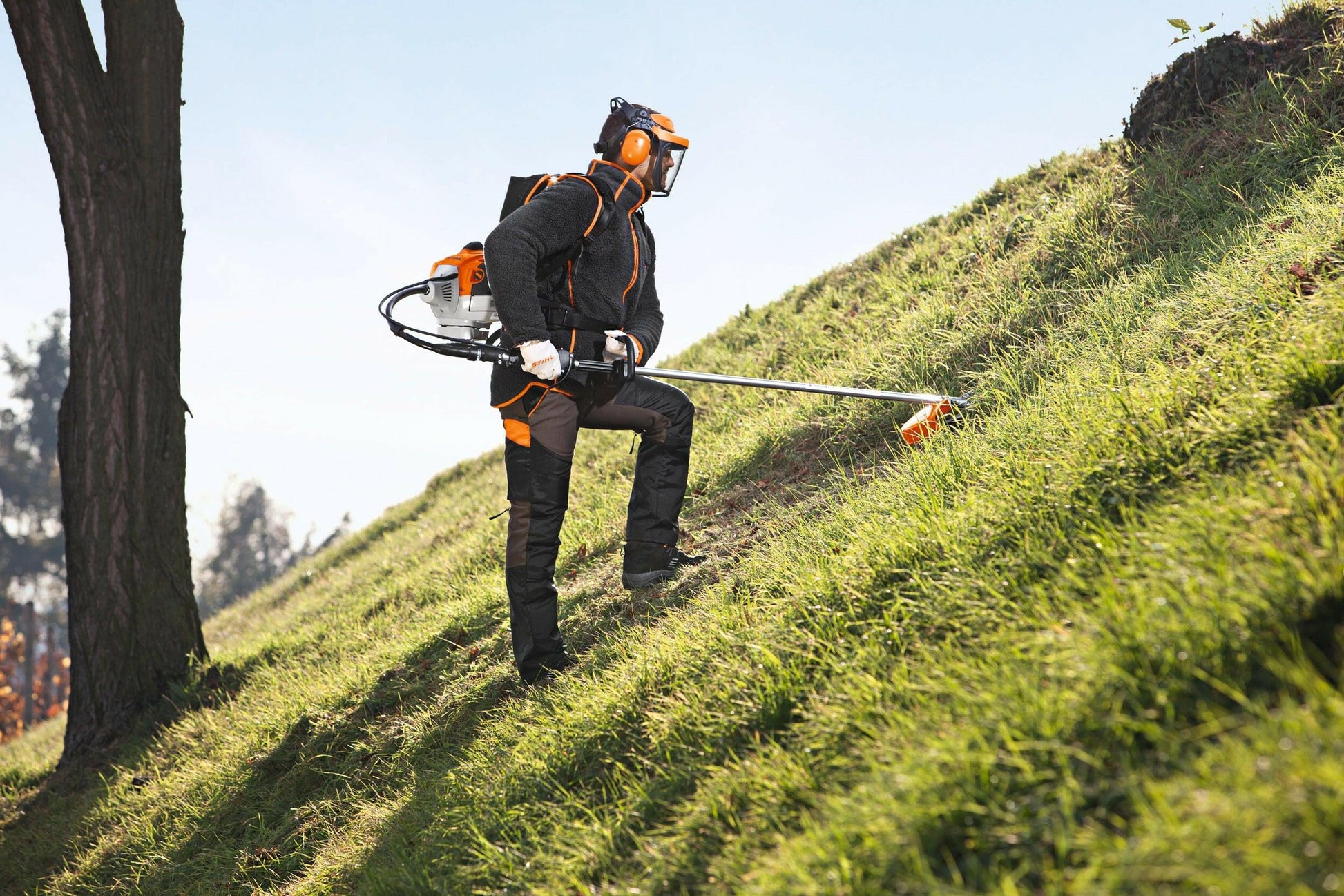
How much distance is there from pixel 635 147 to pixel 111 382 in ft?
18.1

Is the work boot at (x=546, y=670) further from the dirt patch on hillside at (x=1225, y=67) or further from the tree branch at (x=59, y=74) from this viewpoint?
the dirt patch on hillside at (x=1225, y=67)

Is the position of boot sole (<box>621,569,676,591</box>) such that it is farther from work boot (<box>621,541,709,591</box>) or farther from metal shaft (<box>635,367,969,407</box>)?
metal shaft (<box>635,367,969,407</box>)

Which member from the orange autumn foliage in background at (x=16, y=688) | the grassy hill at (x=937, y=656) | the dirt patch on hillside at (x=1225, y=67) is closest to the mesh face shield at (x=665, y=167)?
the grassy hill at (x=937, y=656)

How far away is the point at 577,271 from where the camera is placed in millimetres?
4848

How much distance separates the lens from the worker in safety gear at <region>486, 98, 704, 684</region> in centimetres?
448

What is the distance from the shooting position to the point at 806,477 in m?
6.09

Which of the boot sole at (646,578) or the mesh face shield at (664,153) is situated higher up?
the mesh face shield at (664,153)

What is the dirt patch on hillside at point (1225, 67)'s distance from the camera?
7.05m

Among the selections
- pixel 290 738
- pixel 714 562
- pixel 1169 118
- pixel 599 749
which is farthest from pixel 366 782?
pixel 1169 118

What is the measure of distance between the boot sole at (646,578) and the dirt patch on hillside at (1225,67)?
5924 millimetres

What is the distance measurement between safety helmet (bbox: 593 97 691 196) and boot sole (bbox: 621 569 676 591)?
7.28 ft

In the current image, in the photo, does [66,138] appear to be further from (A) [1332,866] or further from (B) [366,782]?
(A) [1332,866]

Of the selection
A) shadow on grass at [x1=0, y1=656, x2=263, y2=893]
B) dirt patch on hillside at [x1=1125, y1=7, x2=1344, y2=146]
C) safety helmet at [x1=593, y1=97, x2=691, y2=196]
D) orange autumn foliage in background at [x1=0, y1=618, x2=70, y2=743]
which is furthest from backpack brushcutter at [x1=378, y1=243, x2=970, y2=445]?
orange autumn foliage in background at [x1=0, y1=618, x2=70, y2=743]

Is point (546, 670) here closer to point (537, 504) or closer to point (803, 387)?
point (537, 504)
